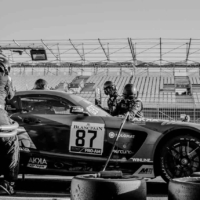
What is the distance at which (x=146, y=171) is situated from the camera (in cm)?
544

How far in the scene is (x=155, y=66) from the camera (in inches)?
1192

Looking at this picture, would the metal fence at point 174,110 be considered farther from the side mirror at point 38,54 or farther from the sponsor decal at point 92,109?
the sponsor decal at point 92,109

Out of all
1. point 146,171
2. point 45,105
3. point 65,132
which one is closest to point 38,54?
point 45,105

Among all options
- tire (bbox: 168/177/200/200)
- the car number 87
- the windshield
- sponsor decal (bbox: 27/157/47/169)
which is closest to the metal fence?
the windshield

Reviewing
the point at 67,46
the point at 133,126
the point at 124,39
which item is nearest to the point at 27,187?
the point at 133,126

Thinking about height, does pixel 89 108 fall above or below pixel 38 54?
below

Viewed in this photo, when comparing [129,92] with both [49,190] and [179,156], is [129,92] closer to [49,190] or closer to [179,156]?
[179,156]

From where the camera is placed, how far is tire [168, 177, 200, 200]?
2189 millimetres

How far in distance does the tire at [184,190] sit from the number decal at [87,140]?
10.3ft

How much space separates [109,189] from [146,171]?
10.6ft

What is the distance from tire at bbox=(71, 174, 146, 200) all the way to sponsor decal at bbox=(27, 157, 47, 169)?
3.16 meters

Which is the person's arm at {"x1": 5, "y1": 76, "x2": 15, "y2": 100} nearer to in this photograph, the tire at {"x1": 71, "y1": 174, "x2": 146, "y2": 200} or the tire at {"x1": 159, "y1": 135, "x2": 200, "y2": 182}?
the tire at {"x1": 159, "y1": 135, "x2": 200, "y2": 182}

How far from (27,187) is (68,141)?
96cm

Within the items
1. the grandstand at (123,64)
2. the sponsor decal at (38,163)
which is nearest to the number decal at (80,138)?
the sponsor decal at (38,163)
